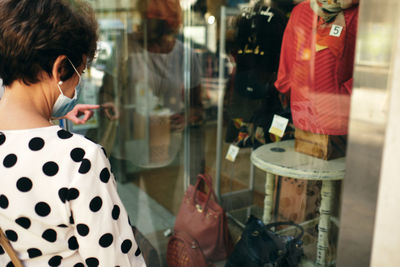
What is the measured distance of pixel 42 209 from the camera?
2.51 ft

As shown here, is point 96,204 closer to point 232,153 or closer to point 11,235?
point 11,235

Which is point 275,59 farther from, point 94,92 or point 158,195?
point 94,92

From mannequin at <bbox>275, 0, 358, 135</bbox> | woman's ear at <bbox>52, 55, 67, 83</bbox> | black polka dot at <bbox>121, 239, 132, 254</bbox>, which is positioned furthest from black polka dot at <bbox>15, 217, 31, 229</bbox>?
mannequin at <bbox>275, 0, 358, 135</bbox>

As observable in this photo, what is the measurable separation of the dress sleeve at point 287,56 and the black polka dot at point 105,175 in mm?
1098

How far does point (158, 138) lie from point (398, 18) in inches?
109

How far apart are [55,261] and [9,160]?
263mm

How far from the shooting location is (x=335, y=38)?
1.41m

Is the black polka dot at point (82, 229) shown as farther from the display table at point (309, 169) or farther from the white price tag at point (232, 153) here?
the white price tag at point (232, 153)

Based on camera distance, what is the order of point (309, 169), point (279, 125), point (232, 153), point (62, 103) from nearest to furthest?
point (62, 103) → point (309, 169) → point (279, 125) → point (232, 153)

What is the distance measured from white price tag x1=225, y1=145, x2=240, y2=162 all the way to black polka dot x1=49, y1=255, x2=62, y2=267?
1.76 meters

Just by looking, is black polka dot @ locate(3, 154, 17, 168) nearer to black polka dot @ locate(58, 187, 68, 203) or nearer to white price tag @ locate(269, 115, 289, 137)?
black polka dot @ locate(58, 187, 68, 203)

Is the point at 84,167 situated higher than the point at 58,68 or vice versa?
the point at 58,68

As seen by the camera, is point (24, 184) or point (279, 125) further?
point (279, 125)

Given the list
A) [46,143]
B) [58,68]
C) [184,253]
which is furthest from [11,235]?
[184,253]
